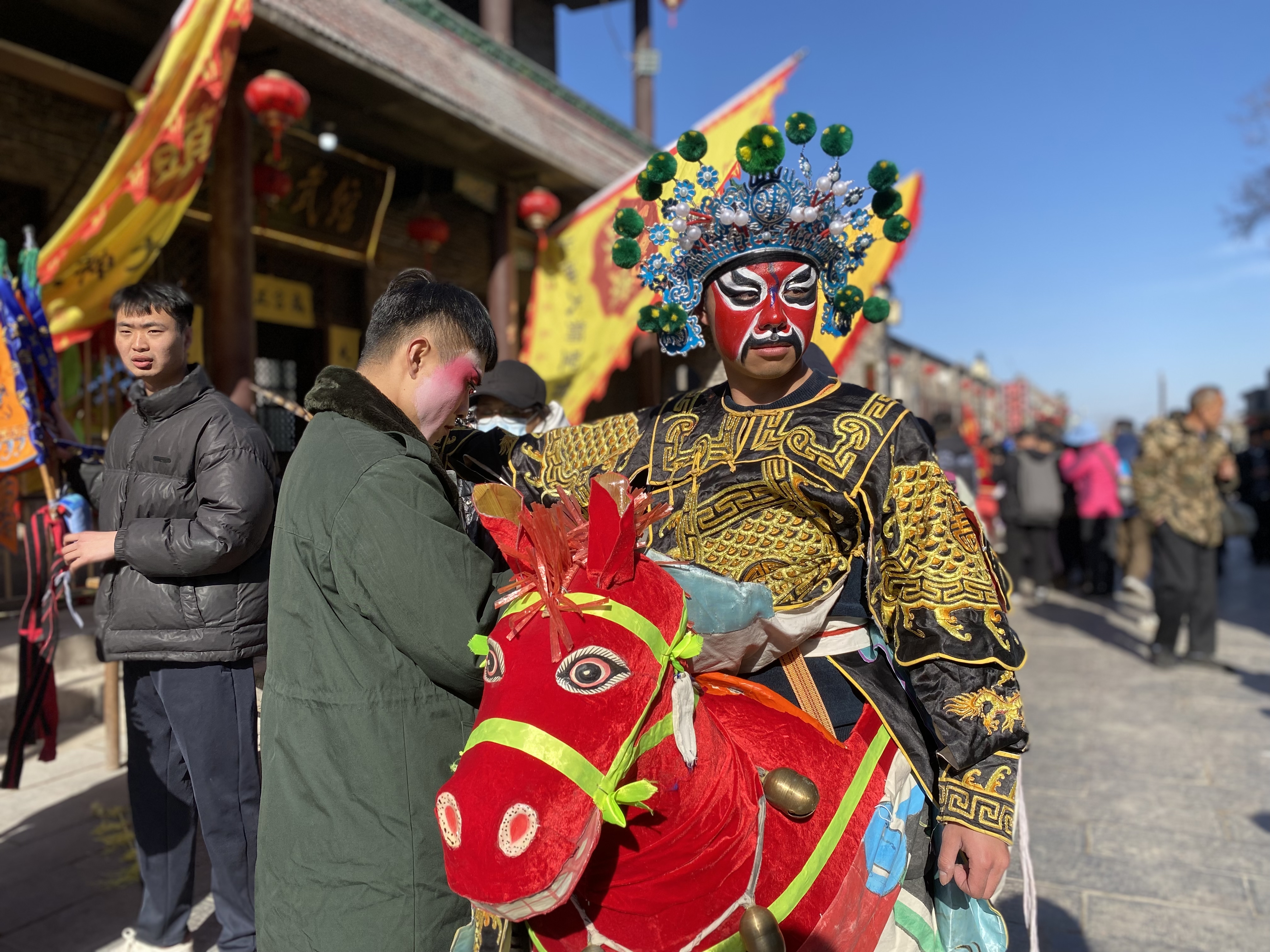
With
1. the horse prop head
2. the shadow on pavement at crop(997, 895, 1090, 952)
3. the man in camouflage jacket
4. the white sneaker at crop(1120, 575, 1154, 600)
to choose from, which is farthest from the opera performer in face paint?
the white sneaker at crop(1120, 575, 1154, 600)

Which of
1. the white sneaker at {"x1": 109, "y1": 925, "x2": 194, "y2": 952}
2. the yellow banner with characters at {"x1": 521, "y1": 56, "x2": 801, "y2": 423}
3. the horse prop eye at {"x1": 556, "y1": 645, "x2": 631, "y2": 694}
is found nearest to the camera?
the horse prop eye at {"x1": 556, "y1": 645, "x2": 631, "y2": 694}

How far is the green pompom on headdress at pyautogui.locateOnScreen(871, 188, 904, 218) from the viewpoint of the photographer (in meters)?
2.15

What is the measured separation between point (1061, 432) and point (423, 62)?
33.1ft

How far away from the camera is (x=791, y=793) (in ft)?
4.94

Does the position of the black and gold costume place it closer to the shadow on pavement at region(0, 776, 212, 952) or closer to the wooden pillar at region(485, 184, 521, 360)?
the shadow on pavement at region(0, 776, 212, 952)

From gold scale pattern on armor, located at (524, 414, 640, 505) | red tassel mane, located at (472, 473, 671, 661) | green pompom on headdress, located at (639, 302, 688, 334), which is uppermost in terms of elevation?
green pompom on headdress, located at (639, 302, 688, 334)

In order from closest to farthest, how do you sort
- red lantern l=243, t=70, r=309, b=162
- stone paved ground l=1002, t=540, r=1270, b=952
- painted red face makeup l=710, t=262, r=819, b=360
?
1. painted red face makeup l=710, t=262, r=819, b=360
2. stone paved ground l=1002, t=540, r=1270, b=952
3. red lantern l=243, t=70, r=309, b=162

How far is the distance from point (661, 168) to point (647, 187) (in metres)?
0.07

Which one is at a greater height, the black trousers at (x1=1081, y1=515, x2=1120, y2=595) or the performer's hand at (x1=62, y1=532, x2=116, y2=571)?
the performer's hand at (x1=62, y1=532, x2=116, y2=571)

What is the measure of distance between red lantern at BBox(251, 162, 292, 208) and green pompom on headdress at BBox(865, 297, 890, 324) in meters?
6.25

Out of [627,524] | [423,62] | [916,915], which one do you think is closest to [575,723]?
[627,524]

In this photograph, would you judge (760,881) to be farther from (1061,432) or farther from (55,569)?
(1061,432)

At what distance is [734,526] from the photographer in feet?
6.48

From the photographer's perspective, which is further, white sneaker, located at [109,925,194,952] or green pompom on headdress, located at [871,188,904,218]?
white sneaker, located at [109,925,194,952]
